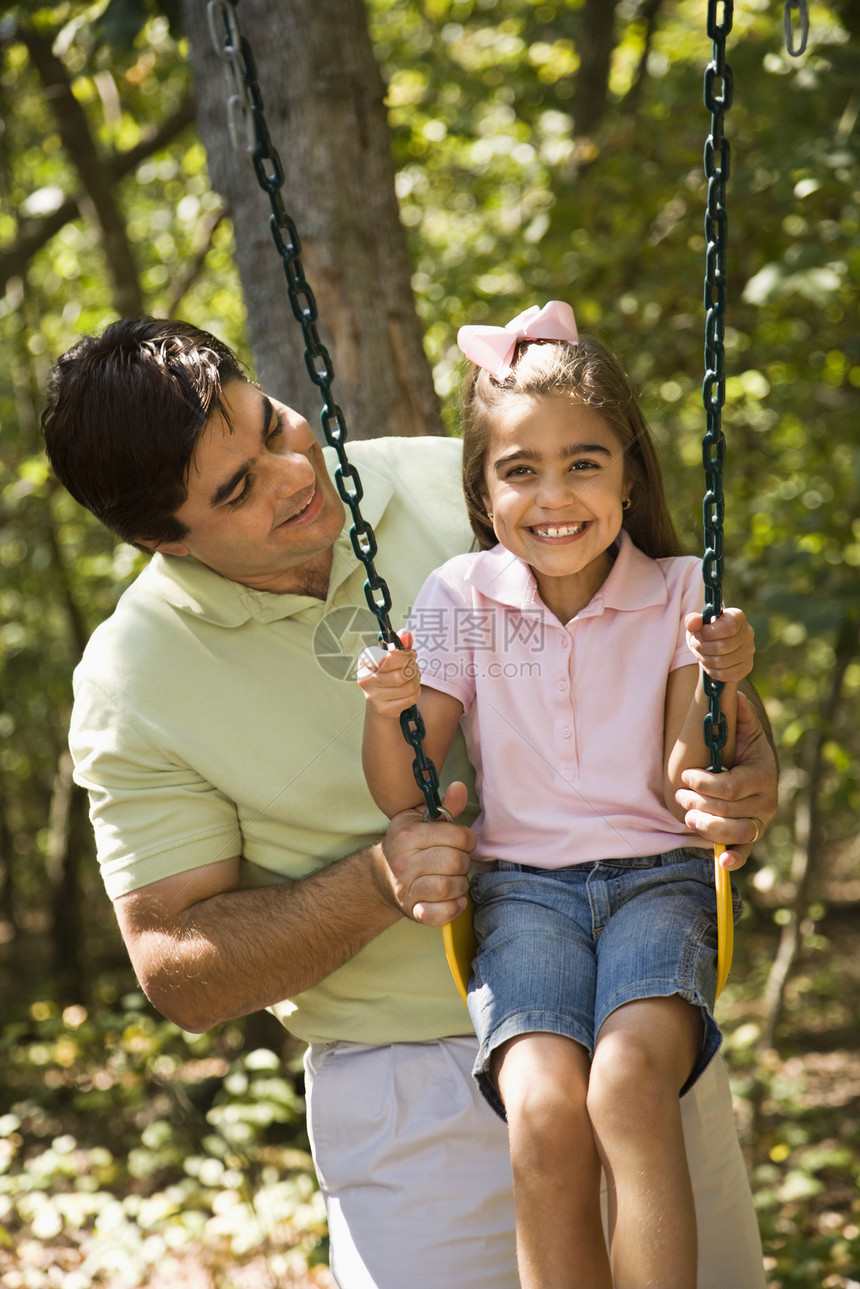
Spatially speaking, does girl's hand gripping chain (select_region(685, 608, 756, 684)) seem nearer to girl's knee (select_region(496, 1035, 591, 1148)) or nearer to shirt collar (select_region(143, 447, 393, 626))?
girl's knee (select_region(496, 1035, 591, 1148))

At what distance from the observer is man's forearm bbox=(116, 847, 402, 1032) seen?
188 cm

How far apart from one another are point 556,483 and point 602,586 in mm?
212

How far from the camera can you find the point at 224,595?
204 cm

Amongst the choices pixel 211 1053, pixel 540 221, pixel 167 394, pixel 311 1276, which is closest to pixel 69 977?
pixel 211 1053

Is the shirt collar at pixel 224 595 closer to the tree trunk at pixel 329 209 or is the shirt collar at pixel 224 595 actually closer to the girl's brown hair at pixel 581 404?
the girl's brown hair at pixel 581 404

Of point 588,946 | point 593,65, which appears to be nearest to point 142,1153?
point 588,946

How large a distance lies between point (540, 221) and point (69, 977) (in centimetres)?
437

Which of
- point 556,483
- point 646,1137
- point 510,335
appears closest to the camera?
point 646,1137

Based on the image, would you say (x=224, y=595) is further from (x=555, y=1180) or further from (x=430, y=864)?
(x=555, y=1180)

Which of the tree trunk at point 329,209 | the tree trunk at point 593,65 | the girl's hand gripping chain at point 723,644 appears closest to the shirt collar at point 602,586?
the girl's hand gripping chain at point 723,644

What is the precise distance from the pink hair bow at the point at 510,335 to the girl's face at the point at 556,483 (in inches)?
4.3

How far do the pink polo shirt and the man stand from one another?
22 centimetres

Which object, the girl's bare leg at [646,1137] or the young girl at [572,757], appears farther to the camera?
the young girl at [572,757]

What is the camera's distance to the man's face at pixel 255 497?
194 centimetres
